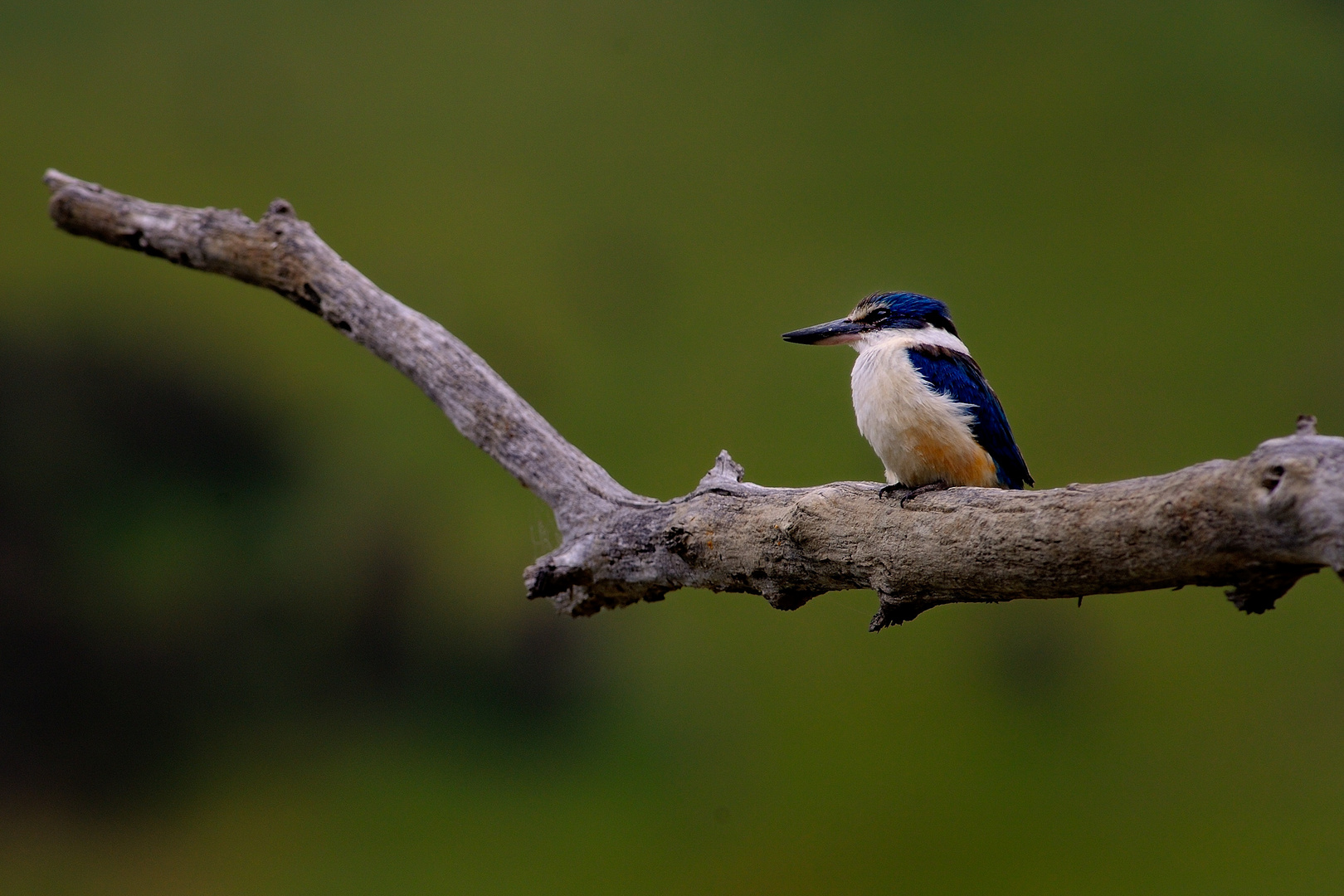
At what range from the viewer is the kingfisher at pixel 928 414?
1.55 m

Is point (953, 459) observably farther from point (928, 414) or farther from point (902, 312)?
point (902, 312)

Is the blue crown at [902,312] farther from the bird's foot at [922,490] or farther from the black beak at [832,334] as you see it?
the bird's foot at [922,490]

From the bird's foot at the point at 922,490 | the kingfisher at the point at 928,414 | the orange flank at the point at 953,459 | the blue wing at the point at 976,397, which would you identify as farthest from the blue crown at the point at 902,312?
the bird's foot at the point at 922,490

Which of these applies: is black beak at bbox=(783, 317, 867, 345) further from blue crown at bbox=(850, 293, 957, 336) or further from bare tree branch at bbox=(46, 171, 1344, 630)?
bare tree branch at bbox=(46, 171, 1344, 630)

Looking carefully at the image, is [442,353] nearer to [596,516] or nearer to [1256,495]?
[596,516]

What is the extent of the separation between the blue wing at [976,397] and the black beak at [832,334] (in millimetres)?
171

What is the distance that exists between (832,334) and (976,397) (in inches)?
12.2

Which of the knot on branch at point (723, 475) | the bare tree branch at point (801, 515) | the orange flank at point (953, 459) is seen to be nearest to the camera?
the bare tree branch at point (801, 515)

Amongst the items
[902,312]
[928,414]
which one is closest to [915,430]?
[928,414]

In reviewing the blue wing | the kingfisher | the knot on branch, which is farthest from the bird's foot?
the knot on branch

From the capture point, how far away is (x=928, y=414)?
154 centimetres

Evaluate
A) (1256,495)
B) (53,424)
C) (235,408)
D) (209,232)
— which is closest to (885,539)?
(1256,495)

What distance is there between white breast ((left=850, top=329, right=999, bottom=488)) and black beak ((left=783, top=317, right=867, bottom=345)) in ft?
0.51

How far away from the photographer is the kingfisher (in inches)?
60.9
